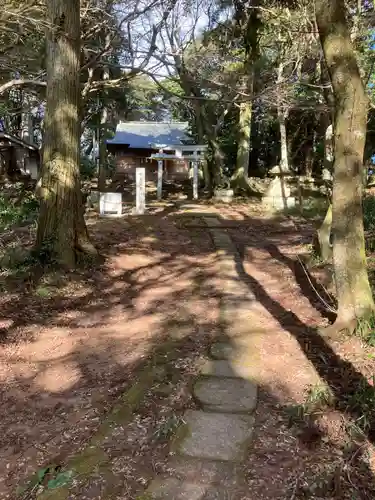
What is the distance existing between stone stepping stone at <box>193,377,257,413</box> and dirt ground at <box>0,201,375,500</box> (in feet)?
0.32

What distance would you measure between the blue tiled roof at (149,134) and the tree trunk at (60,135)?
62.0ft

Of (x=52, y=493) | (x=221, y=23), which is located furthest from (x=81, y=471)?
(x=221, y=23)

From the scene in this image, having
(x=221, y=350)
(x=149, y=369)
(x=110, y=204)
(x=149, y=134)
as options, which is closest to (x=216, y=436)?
(x=149, y=369)

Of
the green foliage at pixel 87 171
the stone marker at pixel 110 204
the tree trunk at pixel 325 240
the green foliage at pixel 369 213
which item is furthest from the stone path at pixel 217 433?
the green foliage at pixel 87 171

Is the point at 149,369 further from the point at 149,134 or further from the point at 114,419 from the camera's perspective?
the point at 149,134

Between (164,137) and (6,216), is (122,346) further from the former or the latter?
(164,137)

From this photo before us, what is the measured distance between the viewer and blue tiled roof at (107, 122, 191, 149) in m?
26.6

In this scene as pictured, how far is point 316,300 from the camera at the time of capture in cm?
598

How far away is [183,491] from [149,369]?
1.65 metres

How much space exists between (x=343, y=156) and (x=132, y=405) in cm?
281

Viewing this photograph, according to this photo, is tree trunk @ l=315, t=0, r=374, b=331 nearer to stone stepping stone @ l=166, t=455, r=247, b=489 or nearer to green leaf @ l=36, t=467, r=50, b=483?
stone stepping stone @ l=166, t=455, r=247, b=489

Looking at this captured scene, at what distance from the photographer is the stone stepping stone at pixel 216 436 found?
2965 mm

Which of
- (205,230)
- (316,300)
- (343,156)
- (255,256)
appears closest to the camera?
(343,156)

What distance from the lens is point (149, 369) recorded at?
4258 millimetres
